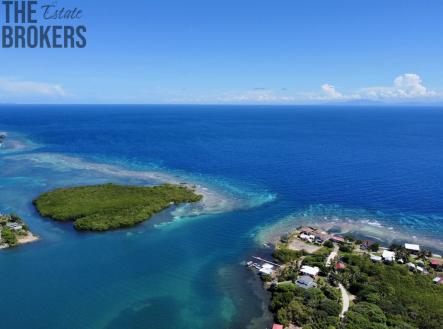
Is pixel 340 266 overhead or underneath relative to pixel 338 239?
underneath

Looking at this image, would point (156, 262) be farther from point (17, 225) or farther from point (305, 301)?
point (17, 225)

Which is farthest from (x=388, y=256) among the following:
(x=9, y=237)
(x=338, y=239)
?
(x=9, y=237)

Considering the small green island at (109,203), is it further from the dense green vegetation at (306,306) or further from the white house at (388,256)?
the white house at (388,256)

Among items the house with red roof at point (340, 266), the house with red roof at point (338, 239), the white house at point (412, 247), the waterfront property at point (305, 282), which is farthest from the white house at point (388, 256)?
the waterfront property at point (305, 282)

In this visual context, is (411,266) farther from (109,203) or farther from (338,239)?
(109,203)

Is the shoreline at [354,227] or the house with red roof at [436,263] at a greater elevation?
the shoreline at [354,227]

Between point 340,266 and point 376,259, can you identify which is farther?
point 376,259

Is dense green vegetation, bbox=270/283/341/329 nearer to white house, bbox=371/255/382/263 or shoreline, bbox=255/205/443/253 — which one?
white house, bbox=371/255/382/263
